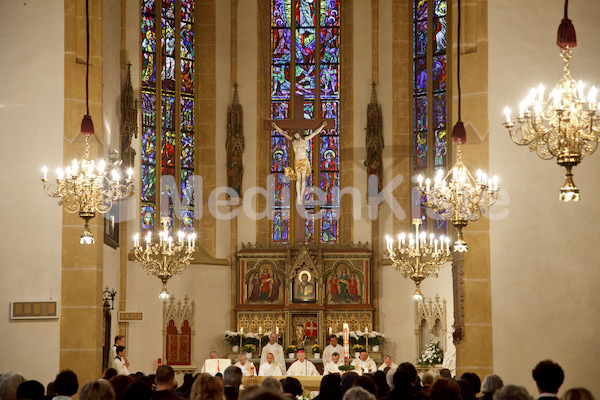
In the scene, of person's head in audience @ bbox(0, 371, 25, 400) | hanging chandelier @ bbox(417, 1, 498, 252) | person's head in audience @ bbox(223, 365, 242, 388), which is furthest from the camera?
hanging chandelier @ bbox(417, 1, 498, 252)

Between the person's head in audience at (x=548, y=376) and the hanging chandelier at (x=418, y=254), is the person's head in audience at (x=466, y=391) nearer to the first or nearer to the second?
the person's head in audience at (x=548, y=376)

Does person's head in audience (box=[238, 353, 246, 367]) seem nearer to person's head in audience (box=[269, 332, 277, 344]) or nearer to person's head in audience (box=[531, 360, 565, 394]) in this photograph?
person's head in audience (box=[269, 332, 277, 344])

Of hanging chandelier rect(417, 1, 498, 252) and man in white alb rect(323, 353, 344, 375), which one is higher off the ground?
hanging chandelier rect(417, 1, 498, 252)

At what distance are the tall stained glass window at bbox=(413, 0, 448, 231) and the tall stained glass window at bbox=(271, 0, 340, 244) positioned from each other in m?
1.90

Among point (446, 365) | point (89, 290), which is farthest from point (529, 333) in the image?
point (89, 290)

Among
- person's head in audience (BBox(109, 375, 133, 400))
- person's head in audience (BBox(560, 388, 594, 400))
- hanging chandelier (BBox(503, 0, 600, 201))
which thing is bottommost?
person's head in audience (BBox(109, 375, 133, 400))

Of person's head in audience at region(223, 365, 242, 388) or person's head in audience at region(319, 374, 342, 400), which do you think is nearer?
person's head in audience at region(319, 374, 342, 400)

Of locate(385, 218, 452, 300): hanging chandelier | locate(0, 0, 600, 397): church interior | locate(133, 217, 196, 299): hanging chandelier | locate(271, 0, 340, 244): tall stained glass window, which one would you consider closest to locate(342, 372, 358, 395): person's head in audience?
locate(0, 0, 600, 397): church interior

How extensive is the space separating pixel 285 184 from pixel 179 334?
433 centimetres

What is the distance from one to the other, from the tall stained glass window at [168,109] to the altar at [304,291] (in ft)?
6.35

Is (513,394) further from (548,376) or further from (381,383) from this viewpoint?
(381,383)

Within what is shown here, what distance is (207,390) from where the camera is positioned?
5.73 meters

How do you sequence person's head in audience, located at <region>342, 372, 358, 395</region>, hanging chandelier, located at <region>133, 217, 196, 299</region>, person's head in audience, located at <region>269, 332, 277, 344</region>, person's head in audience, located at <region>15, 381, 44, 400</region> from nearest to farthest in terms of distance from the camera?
person's head in audience, located at <region>15, 381, 44, 400</region> → person's head in audience, located at <region>342, 372, 358, 395</region> → hanging chandelier, located at <region>133, 217, 196, 299</region> → person's head in audience, located at <region>269, 332, 277, 344</region>

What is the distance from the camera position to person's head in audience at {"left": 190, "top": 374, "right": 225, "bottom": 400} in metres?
5.71
